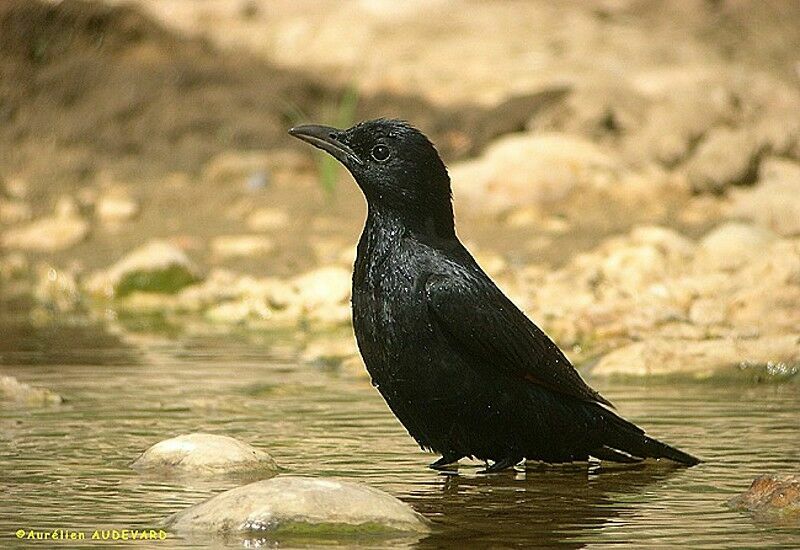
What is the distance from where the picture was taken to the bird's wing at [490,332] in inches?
207

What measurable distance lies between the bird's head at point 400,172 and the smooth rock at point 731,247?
14.7ft

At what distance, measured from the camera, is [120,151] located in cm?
1360

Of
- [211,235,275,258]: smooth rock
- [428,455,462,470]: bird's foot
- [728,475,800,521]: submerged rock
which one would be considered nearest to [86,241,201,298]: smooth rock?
[211,235,275,258]: smooth rock

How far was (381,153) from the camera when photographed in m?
5.61

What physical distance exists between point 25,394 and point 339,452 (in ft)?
5.39

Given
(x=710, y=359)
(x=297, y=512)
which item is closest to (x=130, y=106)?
(x=710, y=359)

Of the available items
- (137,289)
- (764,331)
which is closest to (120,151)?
(137,289)

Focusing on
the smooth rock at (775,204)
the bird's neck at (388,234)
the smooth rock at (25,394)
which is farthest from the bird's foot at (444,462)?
the smooth rock at (775,204)

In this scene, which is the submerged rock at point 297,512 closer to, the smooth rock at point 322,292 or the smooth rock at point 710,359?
the smooth rock at point 710,359

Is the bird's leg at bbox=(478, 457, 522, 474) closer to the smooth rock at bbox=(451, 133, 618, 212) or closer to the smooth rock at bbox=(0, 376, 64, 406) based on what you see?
the smooth rock at bbox=(0, 376, 64, 406)

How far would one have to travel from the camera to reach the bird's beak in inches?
224

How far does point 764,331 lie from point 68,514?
4.41 meters

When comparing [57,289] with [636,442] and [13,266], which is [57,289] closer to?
[13,266]

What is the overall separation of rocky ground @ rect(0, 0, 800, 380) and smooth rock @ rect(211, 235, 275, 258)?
0.02m
